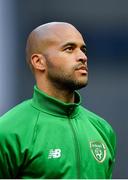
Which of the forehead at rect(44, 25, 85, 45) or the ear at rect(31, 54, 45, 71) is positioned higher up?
the forehead at rect(44, 25, 85, 45)

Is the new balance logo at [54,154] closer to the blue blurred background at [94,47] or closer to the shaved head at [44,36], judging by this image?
the shaved head at [44,36]

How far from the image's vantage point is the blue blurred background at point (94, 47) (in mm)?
4969

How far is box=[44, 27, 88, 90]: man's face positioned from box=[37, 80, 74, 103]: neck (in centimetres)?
2

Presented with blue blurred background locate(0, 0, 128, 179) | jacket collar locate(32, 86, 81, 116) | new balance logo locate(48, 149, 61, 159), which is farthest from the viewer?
blue blurred background locate(0, 0, 128, 179)

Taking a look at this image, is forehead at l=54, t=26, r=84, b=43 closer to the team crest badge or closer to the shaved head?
the shaved head

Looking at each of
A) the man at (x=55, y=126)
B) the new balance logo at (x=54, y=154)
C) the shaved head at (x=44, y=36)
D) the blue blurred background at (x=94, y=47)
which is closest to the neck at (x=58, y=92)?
the man at (x=55, y=126)

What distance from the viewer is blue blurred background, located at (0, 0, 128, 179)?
4.97 metres

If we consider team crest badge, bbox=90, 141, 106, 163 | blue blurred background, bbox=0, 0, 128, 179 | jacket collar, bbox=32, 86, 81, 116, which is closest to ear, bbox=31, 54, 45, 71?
jacket collar, bbox=32, 86, 81, 116

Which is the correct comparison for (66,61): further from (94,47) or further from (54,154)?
(94,47)

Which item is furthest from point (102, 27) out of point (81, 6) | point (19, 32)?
point (19, 32)

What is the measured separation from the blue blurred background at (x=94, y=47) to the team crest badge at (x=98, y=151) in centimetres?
224

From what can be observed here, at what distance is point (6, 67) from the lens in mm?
4930

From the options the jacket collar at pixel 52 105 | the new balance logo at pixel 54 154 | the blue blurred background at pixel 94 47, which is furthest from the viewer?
the blue blurred background at pixel 94 47

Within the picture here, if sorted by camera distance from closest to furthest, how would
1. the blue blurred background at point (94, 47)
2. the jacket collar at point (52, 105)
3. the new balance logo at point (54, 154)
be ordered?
the new balance logo at point (54, 154) < the jacket collar at point (52, 105) < the blue blurred background at point (94, 47)
